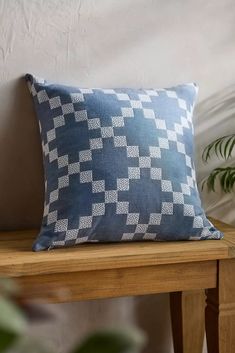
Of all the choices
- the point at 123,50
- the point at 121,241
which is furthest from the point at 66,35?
the point at 121,241

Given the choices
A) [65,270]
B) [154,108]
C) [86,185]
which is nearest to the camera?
[65,270]

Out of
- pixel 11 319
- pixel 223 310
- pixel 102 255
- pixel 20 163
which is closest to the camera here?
pixel 11 319

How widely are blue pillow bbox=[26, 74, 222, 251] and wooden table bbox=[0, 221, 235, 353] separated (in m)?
0.04

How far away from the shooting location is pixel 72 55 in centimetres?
141

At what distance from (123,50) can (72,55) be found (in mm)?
141

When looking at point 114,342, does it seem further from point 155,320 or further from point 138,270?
point 155,320

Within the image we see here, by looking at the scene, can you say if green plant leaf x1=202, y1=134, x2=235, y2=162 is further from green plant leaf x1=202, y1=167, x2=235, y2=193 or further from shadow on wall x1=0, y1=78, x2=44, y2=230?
shadow on wall x1=0, y1=78, x2=44, y2=230

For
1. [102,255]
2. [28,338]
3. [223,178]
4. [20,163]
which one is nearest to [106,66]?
[20,163]

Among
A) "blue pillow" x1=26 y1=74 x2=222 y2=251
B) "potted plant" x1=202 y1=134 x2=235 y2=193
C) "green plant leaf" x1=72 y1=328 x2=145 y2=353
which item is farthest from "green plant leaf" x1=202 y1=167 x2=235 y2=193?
"green plant leaf" x1=72 y1=328 x2=145 y2=353

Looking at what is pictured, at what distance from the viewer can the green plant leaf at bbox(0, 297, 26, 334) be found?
0.17 metres

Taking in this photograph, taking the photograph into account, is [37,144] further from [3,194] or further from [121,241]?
[121,241]

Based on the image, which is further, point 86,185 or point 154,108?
point 154,108

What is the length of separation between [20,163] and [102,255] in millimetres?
407

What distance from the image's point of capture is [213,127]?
1.57m
